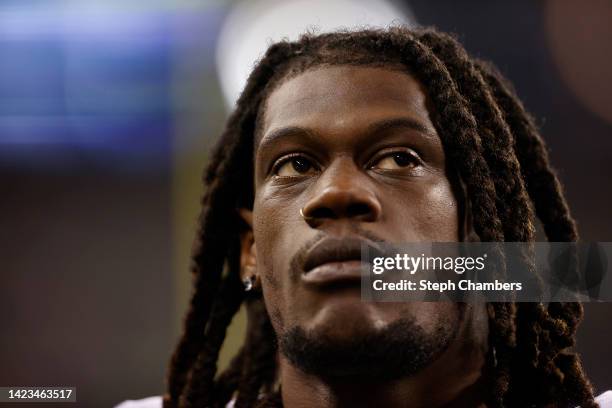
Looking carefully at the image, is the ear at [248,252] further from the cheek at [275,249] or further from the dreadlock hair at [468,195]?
the cheek at [275,249]

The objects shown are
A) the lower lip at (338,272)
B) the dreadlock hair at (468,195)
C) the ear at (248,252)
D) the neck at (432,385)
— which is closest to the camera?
the lower lip at (338,272)

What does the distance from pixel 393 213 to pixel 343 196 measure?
5.5 inches

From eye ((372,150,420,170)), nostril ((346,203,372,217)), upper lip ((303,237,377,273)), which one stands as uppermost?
eye ((372,150,420,170))

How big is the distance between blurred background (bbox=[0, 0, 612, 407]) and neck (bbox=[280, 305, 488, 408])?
5.25ft

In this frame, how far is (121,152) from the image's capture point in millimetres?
4055

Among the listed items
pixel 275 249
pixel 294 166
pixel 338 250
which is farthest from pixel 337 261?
pixel 294 166

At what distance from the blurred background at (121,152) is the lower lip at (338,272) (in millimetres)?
1798

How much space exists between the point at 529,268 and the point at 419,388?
43 cm

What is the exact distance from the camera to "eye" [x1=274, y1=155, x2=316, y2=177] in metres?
1.97

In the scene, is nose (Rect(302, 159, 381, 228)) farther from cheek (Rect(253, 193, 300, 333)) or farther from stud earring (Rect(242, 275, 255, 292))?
stud earring (Rect(242, 275, 255, 292))

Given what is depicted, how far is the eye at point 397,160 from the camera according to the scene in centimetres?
189

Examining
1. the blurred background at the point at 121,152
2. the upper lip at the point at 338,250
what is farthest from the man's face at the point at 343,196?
the blurred background at the point at 121,152

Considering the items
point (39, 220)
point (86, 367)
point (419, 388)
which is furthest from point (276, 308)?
point (39, 220)

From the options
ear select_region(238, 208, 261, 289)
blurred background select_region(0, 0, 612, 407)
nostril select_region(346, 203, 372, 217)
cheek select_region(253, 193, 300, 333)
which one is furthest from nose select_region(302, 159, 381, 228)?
blurred background select_region(0, 0, 612, 407)
